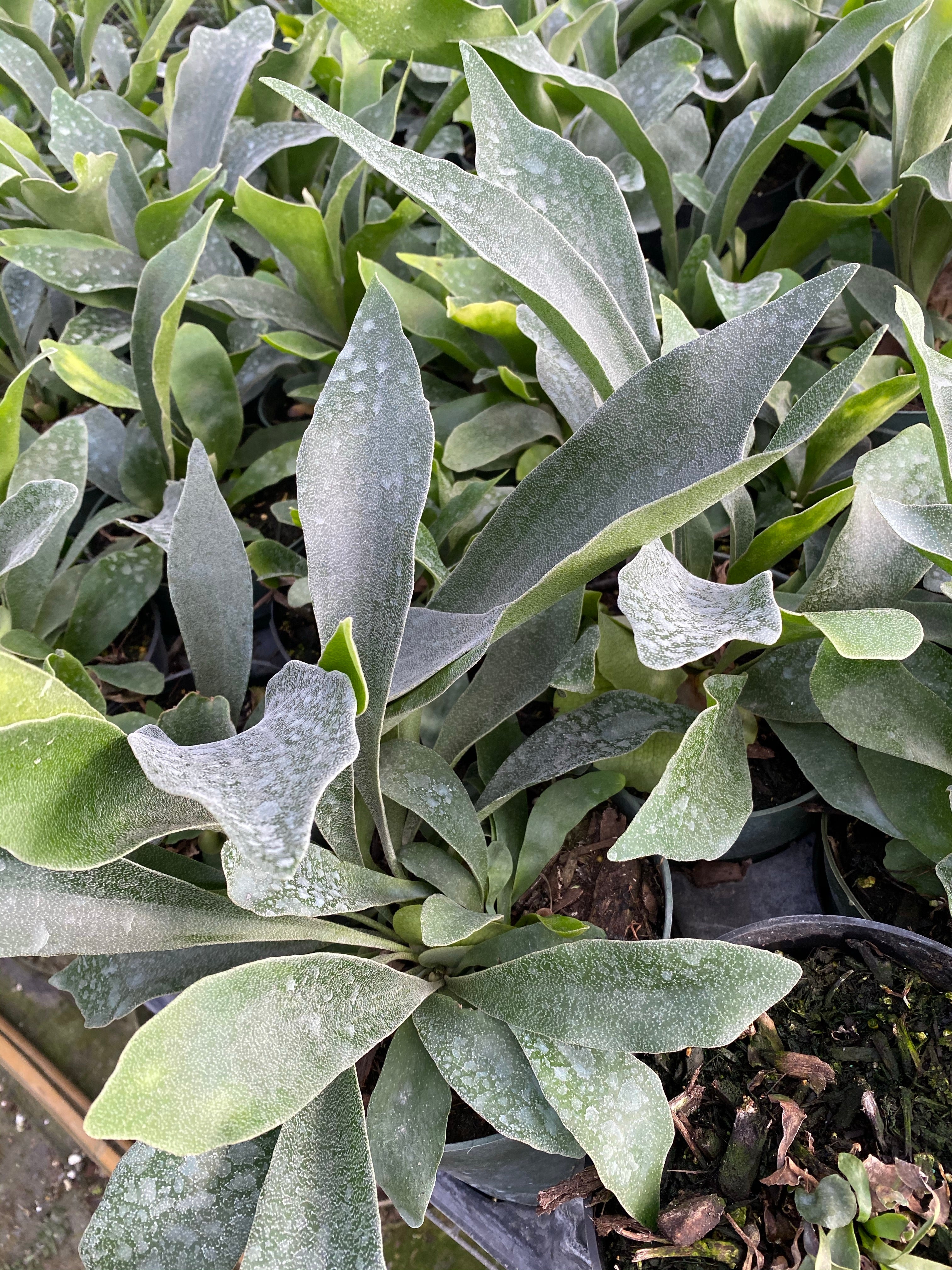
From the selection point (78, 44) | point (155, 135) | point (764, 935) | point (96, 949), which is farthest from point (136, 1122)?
point (78, 44)

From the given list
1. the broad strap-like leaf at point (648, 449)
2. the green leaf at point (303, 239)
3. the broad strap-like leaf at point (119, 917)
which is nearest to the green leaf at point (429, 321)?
the green leaf at point (303, 239)

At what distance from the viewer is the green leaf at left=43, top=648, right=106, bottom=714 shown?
0.74 m

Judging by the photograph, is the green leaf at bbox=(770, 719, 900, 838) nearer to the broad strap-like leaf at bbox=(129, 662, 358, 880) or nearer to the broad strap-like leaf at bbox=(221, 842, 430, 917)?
the broad strap-like leaf at bbox=(221, 842, 430, 917)

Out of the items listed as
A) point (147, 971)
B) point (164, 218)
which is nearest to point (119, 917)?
point (147, 971)

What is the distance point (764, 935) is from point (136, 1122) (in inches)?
17.7

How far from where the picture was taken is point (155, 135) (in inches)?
47.0

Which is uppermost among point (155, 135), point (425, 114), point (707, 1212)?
point (155, 135)

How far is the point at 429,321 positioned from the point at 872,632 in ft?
2.04

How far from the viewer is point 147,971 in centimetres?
66

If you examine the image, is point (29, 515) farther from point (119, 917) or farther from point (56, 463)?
point (119, 917)

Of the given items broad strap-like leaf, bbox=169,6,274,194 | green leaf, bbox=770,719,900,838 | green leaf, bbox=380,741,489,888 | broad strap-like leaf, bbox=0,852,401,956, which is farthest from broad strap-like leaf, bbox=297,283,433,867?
broad strap-like leaf, bbox=169,6,274,194

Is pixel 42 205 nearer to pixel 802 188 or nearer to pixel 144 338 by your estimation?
pixel 144 338

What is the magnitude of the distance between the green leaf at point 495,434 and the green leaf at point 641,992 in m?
0.50

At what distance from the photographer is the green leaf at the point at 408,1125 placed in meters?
0.57
